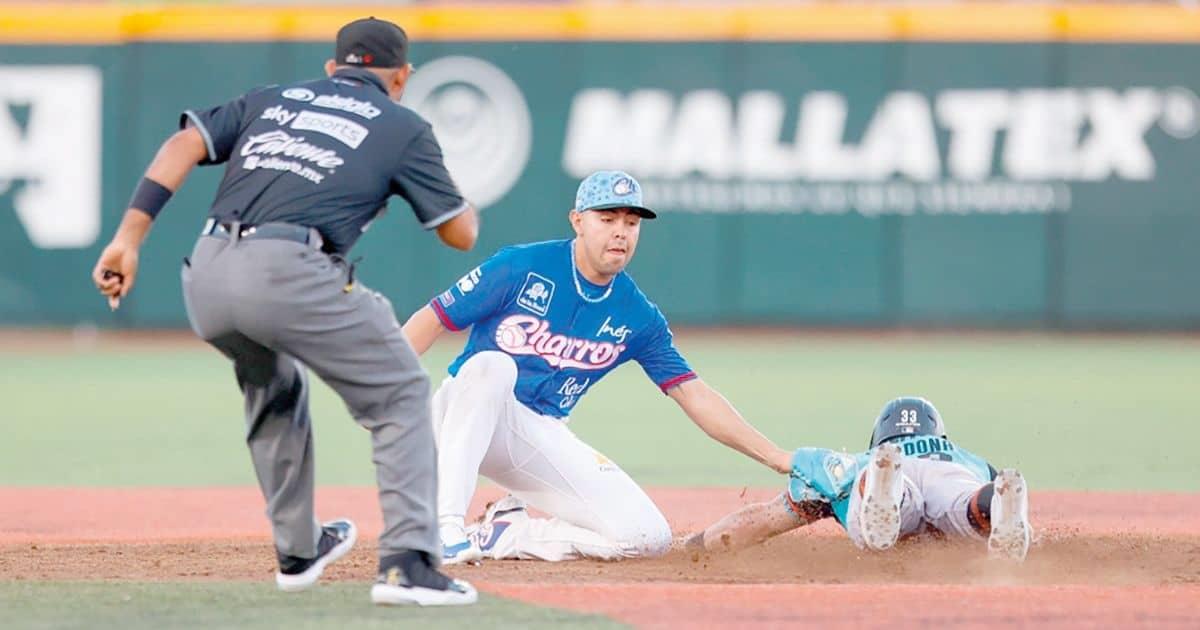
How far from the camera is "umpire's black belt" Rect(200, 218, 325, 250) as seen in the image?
16.2ft

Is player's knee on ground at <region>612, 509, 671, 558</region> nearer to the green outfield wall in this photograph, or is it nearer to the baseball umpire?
the baseball umpire

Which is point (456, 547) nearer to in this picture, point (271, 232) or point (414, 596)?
point (414, 596)

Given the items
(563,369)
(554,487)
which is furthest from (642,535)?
(563,369)

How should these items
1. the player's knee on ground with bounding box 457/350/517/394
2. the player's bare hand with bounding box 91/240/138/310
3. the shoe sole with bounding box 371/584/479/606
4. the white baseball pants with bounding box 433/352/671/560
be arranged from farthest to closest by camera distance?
the white baseball pants with bounding box 433/352/671/560 → the player's knee on ground with bounding box 457/350/517/394 → the shoe sole with bounding box 371/584/479/606 → the player's bare hand with bounding box 91/240/138/310

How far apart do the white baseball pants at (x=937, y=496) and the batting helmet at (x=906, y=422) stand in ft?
0.48

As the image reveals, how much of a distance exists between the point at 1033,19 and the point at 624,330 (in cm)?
1290

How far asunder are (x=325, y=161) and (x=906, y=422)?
2608 millimetres

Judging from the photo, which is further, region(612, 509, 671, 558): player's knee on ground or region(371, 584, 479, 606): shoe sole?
region(612, 509, 671, 558): player's knee on ground

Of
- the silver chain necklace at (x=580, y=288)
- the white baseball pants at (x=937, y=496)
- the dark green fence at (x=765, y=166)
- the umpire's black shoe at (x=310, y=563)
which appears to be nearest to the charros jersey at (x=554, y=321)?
the silver chain necklace at (x=580, y=288)

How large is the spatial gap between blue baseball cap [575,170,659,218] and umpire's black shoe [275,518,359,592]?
1.50 m

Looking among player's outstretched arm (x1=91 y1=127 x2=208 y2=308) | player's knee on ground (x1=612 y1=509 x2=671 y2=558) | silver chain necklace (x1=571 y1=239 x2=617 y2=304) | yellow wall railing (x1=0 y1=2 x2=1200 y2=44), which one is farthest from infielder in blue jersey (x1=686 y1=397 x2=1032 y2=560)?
yellow wall railing (x1=0 y1=2 x2=1200 y2=44)

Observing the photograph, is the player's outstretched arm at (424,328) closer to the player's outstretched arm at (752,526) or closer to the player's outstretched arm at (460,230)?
the player's outstretched arm at (460,230)

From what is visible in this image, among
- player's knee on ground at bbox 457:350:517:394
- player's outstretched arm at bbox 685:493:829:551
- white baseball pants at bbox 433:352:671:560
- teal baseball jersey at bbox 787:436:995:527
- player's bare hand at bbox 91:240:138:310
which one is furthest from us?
player's outstretched arm at bbox 685:493:829:551

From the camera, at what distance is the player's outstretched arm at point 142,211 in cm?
482
